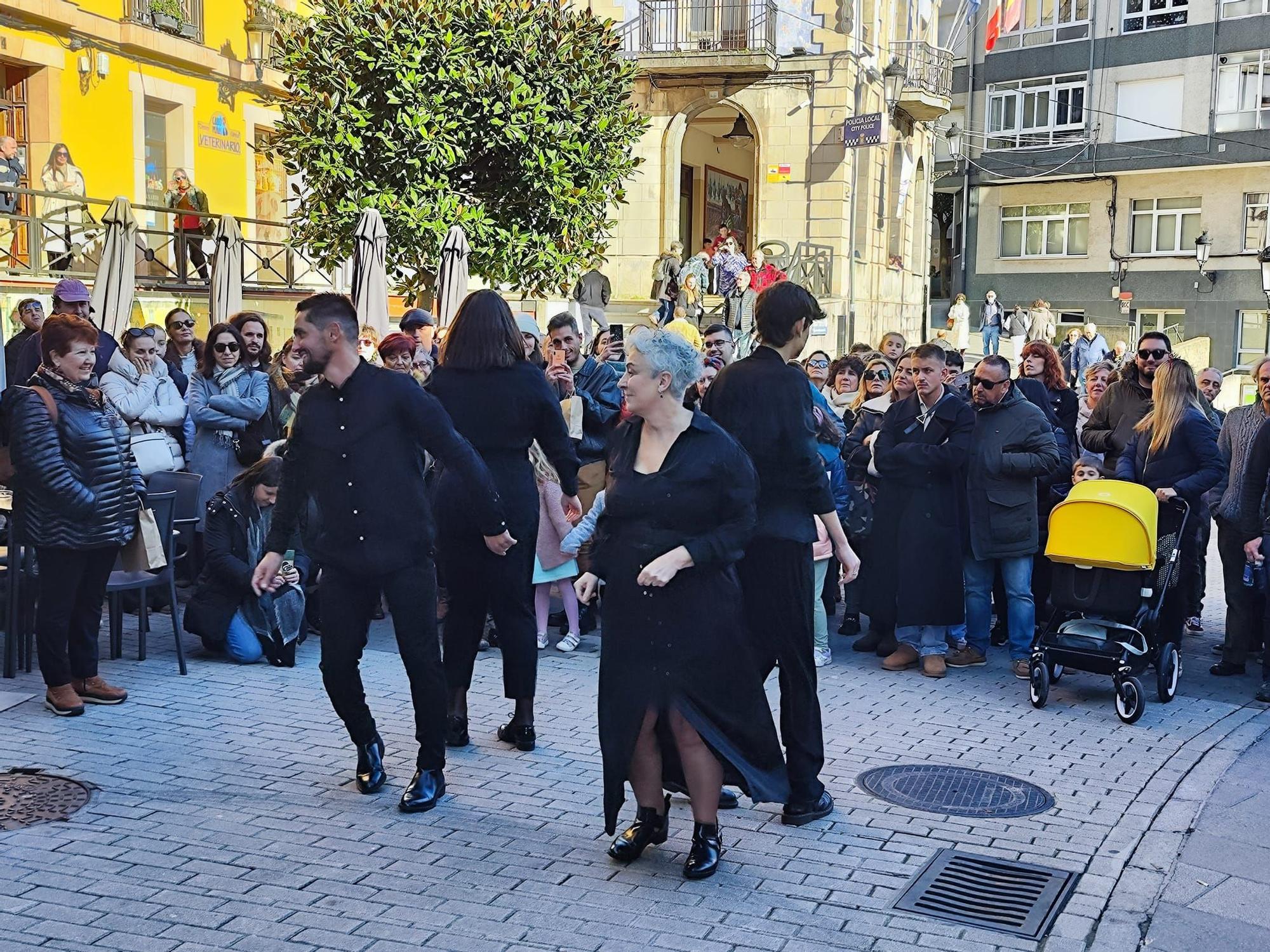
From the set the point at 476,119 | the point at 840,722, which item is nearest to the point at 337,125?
the point at 476,119

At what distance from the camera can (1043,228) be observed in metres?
43.8

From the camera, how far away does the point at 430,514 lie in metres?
5.71

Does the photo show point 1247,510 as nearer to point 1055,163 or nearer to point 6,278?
point 6,278

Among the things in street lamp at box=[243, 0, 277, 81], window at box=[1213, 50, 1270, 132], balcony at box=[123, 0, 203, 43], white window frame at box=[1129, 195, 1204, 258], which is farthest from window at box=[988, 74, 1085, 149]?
balcony at box=[123, 0, 203, 43]

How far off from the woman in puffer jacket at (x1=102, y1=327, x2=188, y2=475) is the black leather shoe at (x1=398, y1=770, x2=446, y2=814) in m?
4.46

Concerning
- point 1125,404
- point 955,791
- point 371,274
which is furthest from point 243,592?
point 1125,404

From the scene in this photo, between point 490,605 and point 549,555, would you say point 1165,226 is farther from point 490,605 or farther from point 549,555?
point 490,605

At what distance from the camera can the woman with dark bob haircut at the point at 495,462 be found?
6234 mm

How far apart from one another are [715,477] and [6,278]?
46.9ft

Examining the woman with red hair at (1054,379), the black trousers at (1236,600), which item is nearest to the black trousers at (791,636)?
the black trousers at (1236,600)

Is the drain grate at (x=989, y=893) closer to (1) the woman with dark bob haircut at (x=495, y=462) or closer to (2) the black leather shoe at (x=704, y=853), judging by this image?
(2) the black leather shoe at (x=704, y=853)

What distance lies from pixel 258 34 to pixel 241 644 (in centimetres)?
1914

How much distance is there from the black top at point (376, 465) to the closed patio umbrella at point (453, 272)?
8137 millimetres

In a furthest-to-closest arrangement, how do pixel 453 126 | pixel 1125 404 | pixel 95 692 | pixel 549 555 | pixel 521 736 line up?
pixel 453 126
pixel 1125 404
pixel 549 555
pixel 95 692
pixel 521 736
